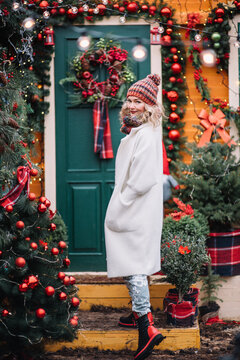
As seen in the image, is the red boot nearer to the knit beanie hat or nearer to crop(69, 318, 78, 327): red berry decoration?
crop(69, 318, 78, 327): red berry decoration

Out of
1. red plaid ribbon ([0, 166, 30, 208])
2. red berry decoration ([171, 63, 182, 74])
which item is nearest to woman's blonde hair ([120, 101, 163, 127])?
red plaid ribbon ([0, 166, 30, 208])

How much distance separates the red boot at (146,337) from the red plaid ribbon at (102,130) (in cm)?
250

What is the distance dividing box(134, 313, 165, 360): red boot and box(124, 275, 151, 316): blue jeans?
6cm

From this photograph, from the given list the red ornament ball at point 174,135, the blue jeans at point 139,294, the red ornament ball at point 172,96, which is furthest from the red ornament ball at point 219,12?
the blue jeans at point 139,294

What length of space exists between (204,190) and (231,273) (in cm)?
93

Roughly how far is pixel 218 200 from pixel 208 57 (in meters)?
1.78

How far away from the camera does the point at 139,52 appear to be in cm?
619

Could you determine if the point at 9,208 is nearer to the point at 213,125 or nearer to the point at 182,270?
the point at 182,270

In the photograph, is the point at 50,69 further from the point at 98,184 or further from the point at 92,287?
the point at 92,287

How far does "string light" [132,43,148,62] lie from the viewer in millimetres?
6184

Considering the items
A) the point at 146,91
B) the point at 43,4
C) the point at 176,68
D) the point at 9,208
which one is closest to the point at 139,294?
the point at 9,208

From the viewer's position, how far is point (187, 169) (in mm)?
5730

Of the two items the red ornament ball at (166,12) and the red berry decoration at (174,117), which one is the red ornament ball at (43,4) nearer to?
the red ornament ball at (166,12)

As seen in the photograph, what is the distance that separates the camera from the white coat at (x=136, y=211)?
13.7 feet
